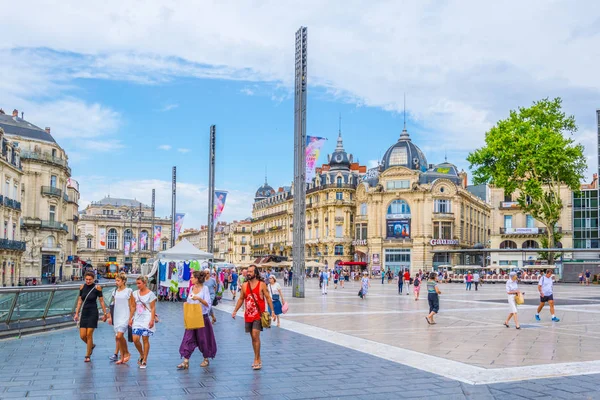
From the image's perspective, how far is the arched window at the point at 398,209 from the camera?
7399 cm

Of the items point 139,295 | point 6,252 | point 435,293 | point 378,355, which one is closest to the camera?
point 139,295

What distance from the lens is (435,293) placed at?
16.6 metres

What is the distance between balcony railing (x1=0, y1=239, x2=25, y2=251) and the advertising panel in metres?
42.9

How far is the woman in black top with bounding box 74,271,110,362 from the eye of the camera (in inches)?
404

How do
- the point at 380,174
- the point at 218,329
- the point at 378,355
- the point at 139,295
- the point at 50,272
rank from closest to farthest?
the point at 139,295
the point at 378,355
the point at 218,329
the point at 50,272
the point at 380,174

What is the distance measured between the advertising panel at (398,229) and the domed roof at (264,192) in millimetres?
46048

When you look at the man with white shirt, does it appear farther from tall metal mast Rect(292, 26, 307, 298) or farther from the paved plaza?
tall metal mast Rect(292, 26, 307, 298)

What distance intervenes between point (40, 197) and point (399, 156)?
137 ft

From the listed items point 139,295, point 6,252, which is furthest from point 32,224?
point 139,295

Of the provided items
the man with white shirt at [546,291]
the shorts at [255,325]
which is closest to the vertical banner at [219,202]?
the man with white shirt at [546,291]

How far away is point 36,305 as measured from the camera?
14.3 metres

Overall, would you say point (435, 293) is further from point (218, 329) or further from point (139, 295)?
point (139, 295)

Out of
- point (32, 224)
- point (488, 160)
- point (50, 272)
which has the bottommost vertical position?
point (50, 272)

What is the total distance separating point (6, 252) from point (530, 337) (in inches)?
1544
